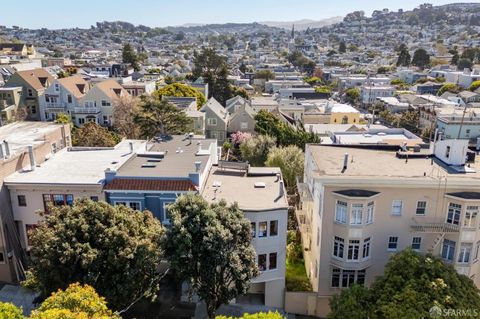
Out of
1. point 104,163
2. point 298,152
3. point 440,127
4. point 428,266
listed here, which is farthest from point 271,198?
point 440,127

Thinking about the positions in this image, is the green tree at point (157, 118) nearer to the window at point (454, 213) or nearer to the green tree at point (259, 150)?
the green tree at point (259, 150)

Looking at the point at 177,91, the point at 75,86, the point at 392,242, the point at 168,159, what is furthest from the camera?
the point at 177,91

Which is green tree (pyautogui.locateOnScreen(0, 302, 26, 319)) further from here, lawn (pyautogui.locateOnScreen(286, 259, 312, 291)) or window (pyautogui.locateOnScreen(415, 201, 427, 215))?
window (pyautogui.locateOnScreen(415, 201, 427, 215))

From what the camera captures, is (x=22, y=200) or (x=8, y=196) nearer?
(x=8, y=196)

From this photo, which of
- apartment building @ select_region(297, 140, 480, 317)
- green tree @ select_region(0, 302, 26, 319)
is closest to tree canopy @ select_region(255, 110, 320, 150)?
apartment building @ select_region(297, 140, 480, 317)

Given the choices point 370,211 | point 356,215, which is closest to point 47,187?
point 356,215

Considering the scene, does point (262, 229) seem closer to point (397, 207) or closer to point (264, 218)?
point (264, 218)
